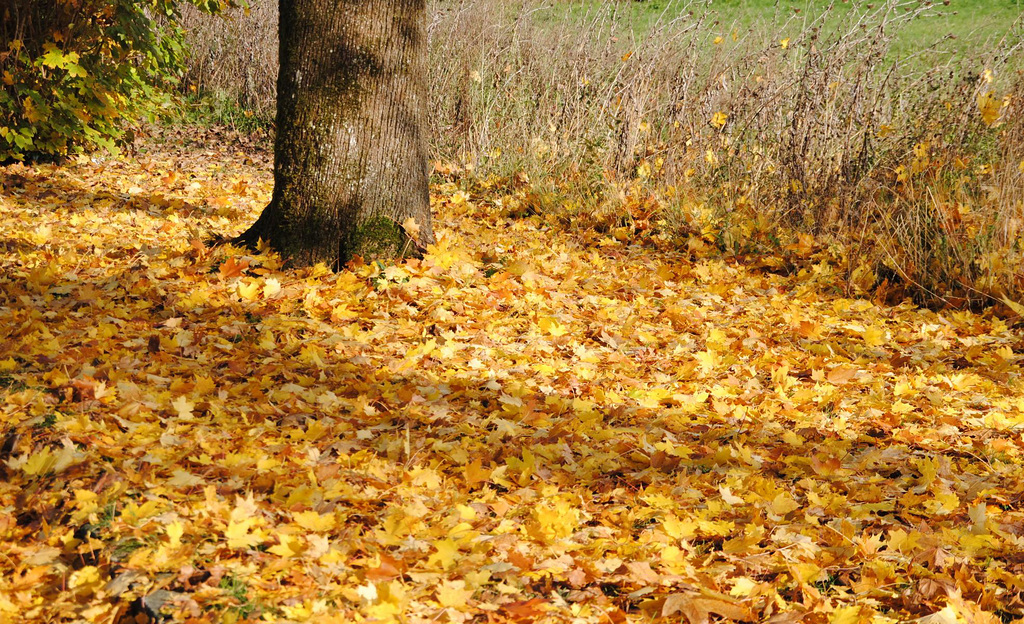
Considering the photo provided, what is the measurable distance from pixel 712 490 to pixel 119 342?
2.37 meters

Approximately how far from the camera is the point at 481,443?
2896 mm

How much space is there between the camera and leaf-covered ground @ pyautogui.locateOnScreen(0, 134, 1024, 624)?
6.80ft

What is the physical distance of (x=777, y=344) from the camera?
416cm

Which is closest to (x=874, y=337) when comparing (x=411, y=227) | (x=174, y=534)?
(x=411, y=227)

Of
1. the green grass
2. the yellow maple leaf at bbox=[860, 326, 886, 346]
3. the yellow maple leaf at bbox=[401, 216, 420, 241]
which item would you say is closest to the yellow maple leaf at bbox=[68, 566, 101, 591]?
the yellow maple leaf at bbox=[401, 216, 420, 241]

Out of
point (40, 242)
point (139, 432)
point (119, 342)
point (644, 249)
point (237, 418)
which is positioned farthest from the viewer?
point (644, 249)

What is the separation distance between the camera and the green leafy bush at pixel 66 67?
232 inches

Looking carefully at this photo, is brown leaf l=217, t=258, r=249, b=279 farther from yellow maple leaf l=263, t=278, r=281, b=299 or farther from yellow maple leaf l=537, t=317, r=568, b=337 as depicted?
yellow maple leaf l=537, t=317, r=568, b=337

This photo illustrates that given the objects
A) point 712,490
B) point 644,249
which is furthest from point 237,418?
point 644,249

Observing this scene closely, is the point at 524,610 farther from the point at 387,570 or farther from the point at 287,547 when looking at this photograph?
the point at 287,547

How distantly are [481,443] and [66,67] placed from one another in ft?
Answer: 15.6

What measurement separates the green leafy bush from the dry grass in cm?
262

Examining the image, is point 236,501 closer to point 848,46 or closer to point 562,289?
point 562,289

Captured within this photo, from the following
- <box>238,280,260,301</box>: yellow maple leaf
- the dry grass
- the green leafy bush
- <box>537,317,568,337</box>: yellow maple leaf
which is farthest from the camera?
the green leafy bush
